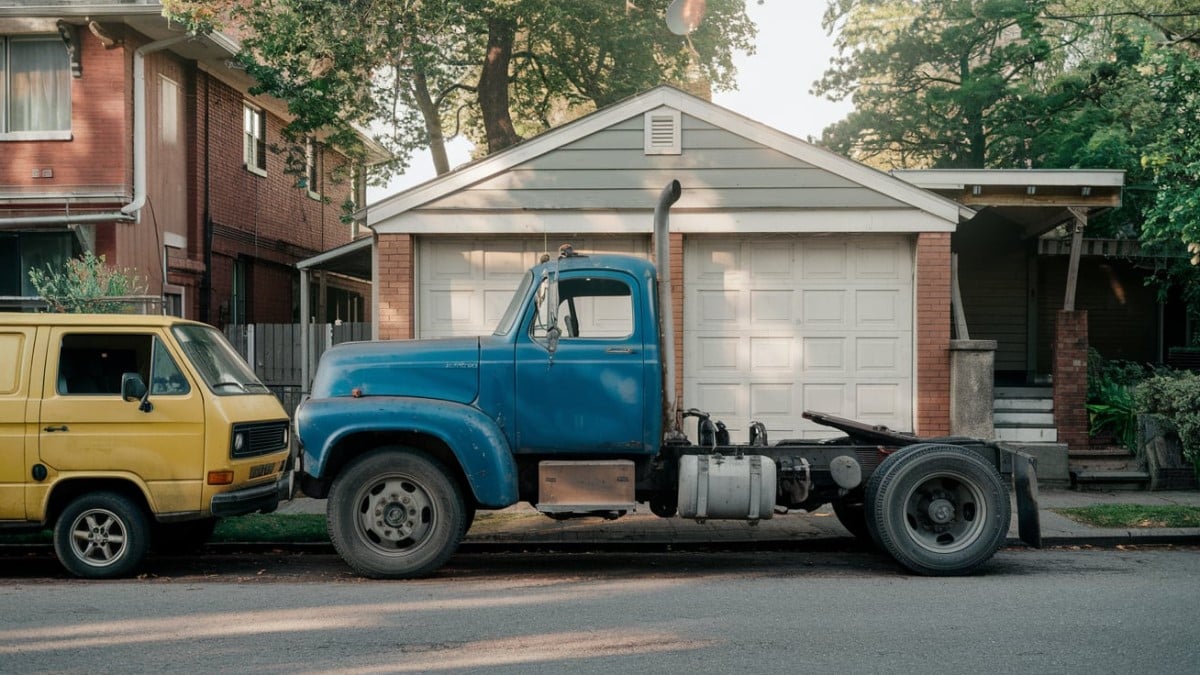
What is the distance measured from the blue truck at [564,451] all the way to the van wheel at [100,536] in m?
1.32

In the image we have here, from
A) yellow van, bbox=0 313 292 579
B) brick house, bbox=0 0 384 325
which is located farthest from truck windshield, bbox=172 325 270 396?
brick house, bbox=0 0 384 325

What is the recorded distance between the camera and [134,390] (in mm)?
8789

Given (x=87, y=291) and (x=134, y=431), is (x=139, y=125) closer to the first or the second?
(x=87, y=291)

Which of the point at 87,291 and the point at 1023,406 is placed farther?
the point at 1023,406

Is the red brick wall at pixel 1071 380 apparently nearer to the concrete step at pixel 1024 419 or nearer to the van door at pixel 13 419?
the concrete step at pixel 1024 419

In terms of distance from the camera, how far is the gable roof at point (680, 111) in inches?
526

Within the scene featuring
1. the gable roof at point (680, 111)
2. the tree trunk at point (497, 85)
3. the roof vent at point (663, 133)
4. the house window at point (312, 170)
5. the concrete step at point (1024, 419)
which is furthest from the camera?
the tree trunk at point (497, 85)

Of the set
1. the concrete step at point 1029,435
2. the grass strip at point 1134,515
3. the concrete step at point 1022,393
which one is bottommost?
the grass strip at point 1134,515

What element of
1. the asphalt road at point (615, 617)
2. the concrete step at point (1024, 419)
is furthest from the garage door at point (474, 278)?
the concrete step at point (1024, 419)

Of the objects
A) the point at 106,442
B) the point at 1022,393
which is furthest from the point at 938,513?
the point at 1022,393

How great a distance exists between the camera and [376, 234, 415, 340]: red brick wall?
13430 millimetres

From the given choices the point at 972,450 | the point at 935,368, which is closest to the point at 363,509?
the point at 972,450

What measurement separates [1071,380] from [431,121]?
14.8 m

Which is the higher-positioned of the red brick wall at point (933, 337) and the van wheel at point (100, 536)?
the red brick wall at point (933, 337)
